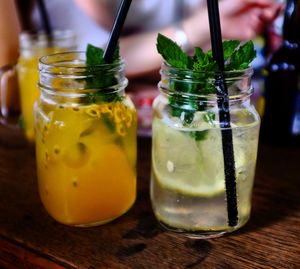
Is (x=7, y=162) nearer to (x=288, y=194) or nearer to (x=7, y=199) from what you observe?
(x=7, y=199)

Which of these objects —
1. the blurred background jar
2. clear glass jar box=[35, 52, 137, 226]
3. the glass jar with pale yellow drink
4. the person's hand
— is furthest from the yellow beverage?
the person's hand

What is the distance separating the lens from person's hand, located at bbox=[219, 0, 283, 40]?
3.73 ft

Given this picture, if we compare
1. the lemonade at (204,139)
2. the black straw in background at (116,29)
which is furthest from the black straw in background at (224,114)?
the black straw in background at (116,29)

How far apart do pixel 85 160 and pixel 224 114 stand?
0.20 m

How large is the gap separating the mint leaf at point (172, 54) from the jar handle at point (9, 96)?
0.54 meters

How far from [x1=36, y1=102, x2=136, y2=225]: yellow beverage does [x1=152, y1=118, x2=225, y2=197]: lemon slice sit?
0.06m

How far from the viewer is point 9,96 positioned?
1137 millimetres

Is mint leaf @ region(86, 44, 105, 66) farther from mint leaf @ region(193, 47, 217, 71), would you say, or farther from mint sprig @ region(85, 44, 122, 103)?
mint leaf @ region(193, 47, 217, 71)

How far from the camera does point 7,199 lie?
2.43 ft

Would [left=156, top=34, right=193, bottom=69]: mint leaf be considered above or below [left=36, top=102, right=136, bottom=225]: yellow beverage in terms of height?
above

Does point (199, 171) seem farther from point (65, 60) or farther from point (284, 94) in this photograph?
point (284, 94)

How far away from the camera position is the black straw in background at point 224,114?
1.91 feet

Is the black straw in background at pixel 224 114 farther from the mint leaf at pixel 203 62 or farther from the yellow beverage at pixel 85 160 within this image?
the yellow beverage at pixel 85 160

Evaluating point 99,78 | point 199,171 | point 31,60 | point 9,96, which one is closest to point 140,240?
point 199,171
